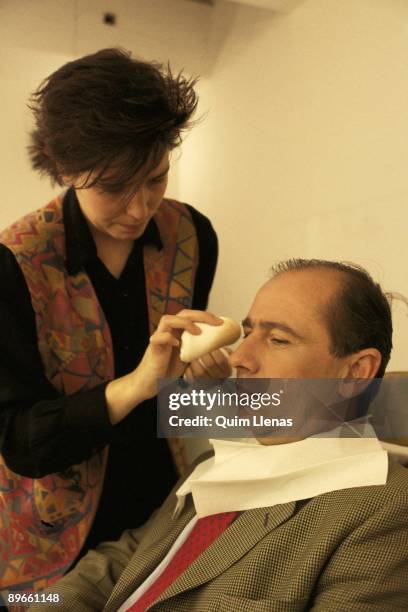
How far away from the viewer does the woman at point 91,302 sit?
133 cm

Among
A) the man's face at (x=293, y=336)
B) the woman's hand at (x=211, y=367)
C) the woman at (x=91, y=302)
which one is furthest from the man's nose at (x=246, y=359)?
the woman at (x=91, y=302)

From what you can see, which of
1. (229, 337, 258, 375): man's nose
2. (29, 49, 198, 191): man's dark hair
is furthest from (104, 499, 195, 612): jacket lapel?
(29, 49, 198, 191): man's dark hair

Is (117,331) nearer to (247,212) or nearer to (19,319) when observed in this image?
(19,319)

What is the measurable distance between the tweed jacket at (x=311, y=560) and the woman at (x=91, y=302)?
31 cm

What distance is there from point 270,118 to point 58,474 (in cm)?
134

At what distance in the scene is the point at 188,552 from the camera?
49.9 inches

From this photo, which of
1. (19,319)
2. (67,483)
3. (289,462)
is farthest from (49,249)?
(289,462)

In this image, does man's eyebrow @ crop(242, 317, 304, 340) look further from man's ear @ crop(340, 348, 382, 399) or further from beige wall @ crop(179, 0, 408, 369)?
beige wall @ crop(179, 0, 408, 369)

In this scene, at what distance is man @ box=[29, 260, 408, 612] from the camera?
1021mm

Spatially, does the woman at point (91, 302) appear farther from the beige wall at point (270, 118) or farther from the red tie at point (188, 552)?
the beige wall at point (270, 118)

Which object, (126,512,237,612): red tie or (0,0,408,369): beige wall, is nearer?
(126,512,237,612): red tie

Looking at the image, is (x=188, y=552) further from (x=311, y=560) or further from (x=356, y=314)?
(x=356, y=314)

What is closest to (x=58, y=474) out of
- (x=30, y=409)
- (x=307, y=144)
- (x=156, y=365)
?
(x=30, y=409)

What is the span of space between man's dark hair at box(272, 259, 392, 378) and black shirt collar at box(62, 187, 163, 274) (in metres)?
0.50
